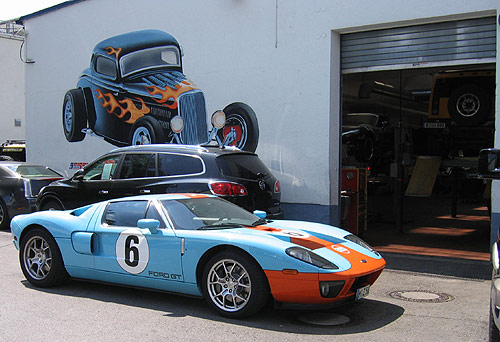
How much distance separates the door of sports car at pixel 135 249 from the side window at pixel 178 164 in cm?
223

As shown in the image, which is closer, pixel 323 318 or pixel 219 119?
pixel 323 318

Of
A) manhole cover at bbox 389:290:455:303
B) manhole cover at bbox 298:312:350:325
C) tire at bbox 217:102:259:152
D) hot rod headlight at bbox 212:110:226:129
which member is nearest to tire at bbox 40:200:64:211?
hot rod headlight at bbox 212:110:226:129

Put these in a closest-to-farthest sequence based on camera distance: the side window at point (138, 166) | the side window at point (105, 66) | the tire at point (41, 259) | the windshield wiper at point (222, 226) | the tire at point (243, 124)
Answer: the windshield wiper at point (222, 226) < the tire at point (41, 259) < the side window at point (138, 166) < the tire at point (243, 124) < the side window at point (105, 66)

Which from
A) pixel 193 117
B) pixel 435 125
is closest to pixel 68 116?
pixel 193 117

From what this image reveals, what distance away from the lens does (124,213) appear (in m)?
6.25

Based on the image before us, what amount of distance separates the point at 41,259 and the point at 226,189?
2.76 m

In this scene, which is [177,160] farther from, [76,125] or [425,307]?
[76,125]

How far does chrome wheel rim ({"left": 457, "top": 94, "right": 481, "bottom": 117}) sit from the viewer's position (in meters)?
11.0

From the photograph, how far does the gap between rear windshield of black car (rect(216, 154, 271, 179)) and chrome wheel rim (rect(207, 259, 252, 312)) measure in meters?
3.06

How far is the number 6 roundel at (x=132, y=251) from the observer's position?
5828mm

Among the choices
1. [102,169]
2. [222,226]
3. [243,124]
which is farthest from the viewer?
[243,124]

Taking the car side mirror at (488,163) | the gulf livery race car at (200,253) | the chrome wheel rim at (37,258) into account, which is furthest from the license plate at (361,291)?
the chrome wheel rim at (37,258)

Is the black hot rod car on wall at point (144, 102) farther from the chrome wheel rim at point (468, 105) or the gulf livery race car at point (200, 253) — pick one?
the gulf livery race car at point (200, 253)

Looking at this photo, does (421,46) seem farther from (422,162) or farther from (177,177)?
(422,162)
